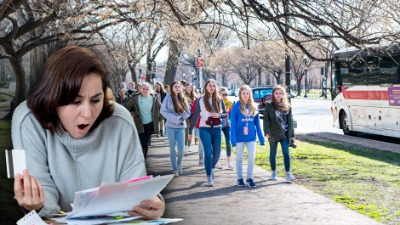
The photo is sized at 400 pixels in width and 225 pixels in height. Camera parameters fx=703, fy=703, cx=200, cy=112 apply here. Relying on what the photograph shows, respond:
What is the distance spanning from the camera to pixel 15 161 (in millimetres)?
2311

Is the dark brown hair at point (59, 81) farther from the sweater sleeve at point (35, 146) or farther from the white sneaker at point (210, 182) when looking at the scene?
the white sneaker at point (210, 182)

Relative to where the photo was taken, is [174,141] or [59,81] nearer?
[59,81]

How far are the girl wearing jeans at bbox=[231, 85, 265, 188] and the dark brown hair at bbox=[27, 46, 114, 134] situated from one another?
8.49 m

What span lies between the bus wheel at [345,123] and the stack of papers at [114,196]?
2185 centimetres

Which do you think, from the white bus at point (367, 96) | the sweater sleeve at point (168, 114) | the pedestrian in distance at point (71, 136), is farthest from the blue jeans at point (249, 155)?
the pedestrian in distance at point (71, 136)

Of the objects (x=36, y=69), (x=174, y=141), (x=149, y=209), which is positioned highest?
(x=36, y=69)

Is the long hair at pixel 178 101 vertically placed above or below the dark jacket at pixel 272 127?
above

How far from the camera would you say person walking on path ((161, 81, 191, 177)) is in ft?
42.0

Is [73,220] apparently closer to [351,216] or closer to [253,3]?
[351,216]

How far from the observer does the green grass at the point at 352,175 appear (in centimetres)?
932

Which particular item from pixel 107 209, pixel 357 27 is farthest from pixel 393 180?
pixel 107 209

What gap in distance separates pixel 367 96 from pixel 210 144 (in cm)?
1200

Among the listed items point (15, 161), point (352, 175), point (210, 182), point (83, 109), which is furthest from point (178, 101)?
point (15, 161)

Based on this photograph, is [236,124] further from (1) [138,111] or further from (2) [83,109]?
(2) [83,109]
